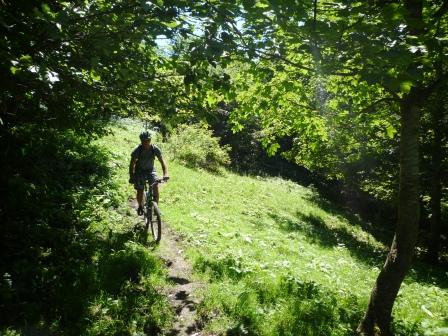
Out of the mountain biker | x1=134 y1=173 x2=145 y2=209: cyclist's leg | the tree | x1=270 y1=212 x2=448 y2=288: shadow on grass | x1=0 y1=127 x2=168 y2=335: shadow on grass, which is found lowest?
x1=270 y1=212 x2=448 y2=288: shadow on grass

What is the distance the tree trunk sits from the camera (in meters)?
6.30

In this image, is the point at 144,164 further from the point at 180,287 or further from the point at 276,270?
the point at 276,270

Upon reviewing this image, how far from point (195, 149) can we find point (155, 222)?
16622mm

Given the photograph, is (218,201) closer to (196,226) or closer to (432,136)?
(196,226)

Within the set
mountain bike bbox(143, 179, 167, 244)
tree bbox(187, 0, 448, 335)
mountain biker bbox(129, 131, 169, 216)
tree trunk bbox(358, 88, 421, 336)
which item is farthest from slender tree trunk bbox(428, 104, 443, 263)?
mountain bike bbox(143, 179, 167, 244)

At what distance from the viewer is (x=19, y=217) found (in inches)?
327

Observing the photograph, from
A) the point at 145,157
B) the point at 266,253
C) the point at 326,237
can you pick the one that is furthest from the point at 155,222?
the point at 326,237

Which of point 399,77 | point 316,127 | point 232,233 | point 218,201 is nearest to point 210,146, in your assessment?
point 218,201

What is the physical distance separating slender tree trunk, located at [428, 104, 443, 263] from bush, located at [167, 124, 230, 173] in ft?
44.9

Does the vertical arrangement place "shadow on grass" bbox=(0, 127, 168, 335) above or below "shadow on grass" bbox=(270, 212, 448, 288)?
above

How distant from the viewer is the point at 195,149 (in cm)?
2609

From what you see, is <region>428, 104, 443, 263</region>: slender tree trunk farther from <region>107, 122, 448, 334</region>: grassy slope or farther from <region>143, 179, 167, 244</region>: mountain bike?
<region>143, 179, 167, 244</region>: mountain bike

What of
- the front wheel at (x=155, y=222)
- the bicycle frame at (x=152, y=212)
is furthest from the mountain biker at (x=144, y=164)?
the front wheel at (x=155, y=222)

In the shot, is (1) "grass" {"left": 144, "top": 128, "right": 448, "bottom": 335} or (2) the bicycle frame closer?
(1) "grass" {"left": 144, "top": 128, "right": 448, "bottom": 335}
